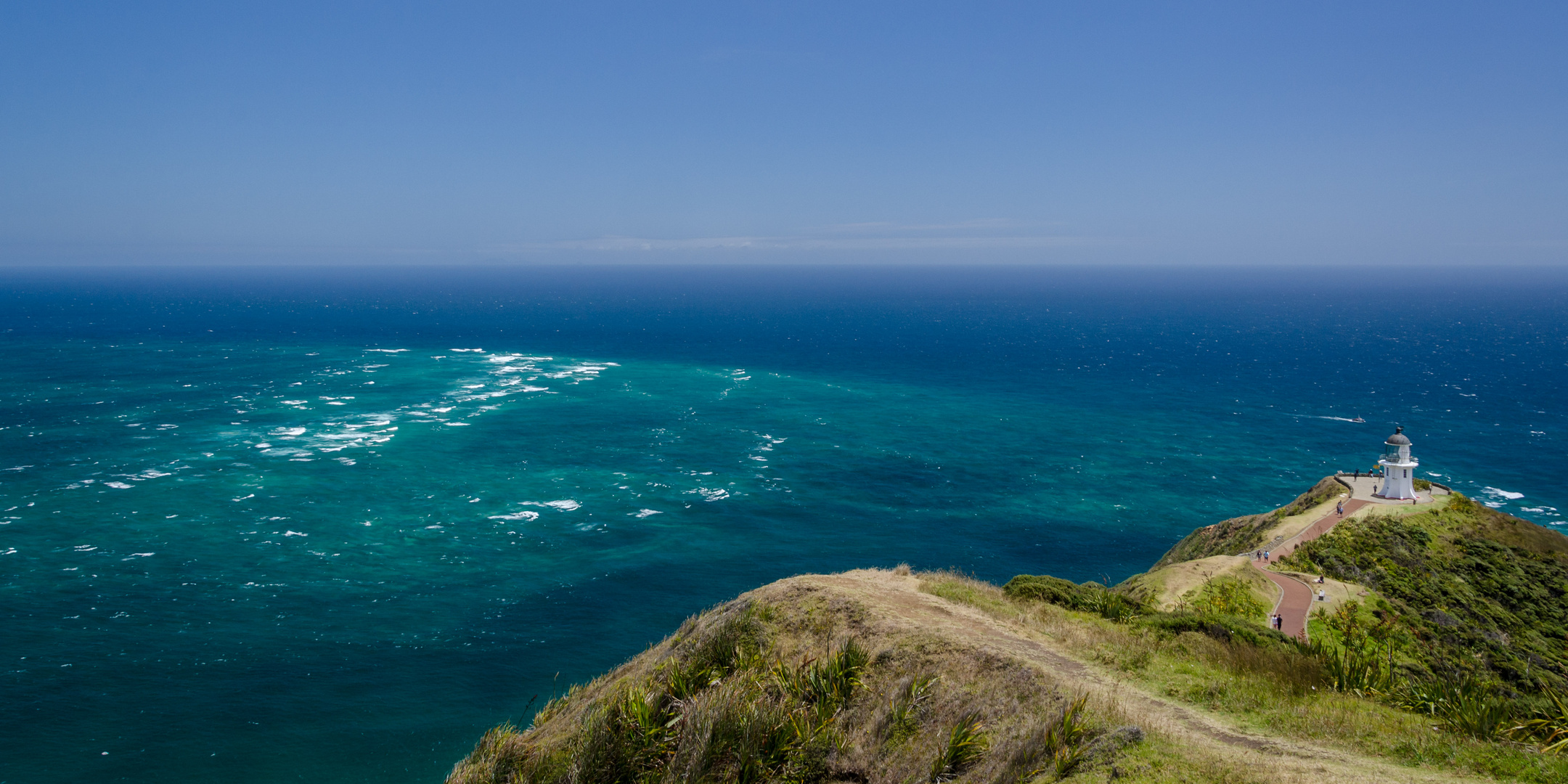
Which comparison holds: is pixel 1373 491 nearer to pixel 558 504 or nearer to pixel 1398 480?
pixel 1398 480

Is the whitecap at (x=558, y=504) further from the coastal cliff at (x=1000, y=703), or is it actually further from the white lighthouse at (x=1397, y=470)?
the white lighthouse at (x=1397, y=470)

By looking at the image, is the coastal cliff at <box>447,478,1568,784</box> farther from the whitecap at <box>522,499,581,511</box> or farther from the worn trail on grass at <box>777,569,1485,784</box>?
the whitecap at <box>522,499,581,511</box>

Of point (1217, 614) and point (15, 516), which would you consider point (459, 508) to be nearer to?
point (15, 516)

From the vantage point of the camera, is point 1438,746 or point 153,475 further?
point 153,475

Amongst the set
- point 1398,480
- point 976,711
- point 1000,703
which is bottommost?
point 1398,480

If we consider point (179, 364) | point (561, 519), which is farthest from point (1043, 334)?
point (179, 364)

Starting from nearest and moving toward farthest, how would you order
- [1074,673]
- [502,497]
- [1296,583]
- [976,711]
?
[976,711] < [1074,673] < [1296,583] < [502,497]

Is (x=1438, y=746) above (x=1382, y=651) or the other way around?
above

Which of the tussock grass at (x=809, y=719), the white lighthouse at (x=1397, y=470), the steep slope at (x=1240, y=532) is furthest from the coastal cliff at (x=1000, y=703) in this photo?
the white lighthouse at (x=1397, y=470)

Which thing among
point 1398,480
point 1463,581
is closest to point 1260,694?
point 1463,581
